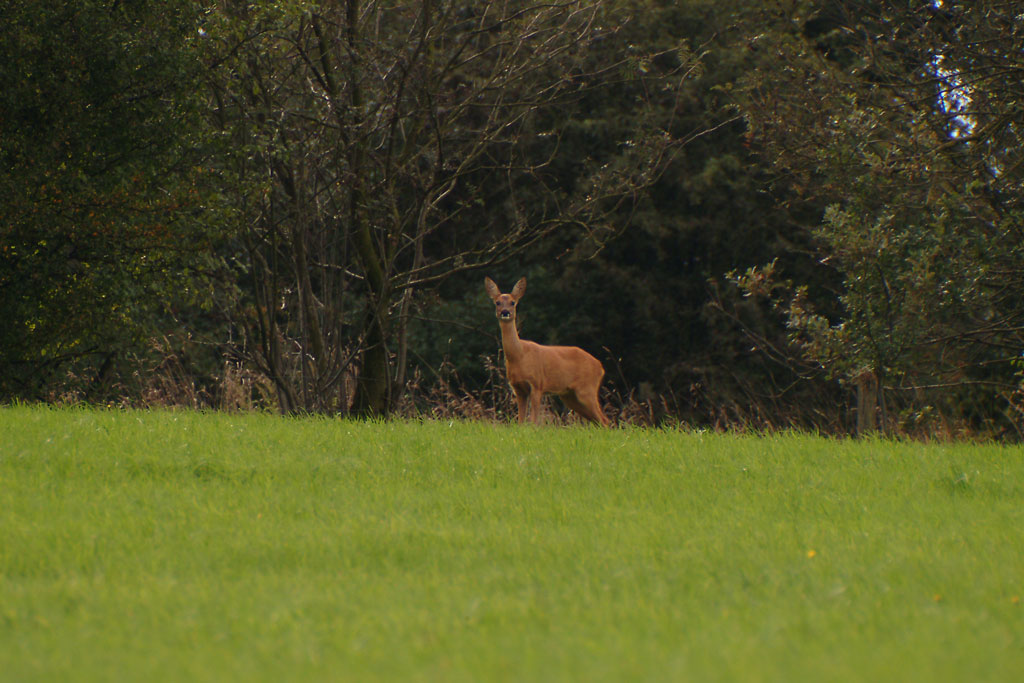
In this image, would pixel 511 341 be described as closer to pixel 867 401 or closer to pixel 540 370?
pixel 540 370

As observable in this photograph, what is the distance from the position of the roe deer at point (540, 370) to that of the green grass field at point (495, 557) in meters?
3.30

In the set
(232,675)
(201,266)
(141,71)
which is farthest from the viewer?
(201,266)

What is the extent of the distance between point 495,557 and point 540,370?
7.34 metres

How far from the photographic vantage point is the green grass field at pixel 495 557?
4.65m

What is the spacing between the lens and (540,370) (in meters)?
13.6

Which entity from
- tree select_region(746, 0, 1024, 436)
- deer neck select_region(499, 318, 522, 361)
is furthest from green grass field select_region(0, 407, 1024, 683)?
deer neck select_region(499, 318, 522, 361)

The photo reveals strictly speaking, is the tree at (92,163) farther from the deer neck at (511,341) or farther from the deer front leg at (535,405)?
the deer front leg at (535,405)

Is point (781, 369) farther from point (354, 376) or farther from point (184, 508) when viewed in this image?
point (184, 508)

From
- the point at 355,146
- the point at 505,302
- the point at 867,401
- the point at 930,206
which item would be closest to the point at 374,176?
the point at 355,146

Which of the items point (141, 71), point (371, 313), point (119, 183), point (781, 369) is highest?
point (141, 71)

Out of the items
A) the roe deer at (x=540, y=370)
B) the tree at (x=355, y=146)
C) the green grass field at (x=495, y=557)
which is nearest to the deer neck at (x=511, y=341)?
the roe deer at (x=540, y=370)

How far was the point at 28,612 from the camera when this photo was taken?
525 centimetres

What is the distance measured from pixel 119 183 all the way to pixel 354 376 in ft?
16.0

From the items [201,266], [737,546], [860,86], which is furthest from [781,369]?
[737,546]
